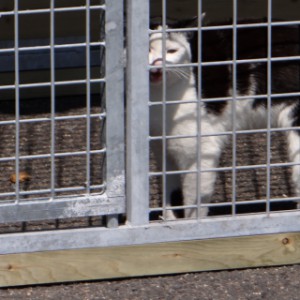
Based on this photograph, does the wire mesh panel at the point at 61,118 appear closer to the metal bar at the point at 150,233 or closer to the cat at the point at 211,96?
the metal bar at the point at 150,233

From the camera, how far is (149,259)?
376 cm

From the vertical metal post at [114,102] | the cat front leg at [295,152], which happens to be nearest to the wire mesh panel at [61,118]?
the vertical metal post at [114,102]

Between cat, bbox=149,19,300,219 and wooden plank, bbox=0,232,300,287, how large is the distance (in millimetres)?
495

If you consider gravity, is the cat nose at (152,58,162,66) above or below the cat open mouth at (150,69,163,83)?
above

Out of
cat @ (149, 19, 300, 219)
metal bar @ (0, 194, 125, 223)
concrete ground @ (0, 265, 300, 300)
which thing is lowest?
concrete ground @ (0, 265, 300, 300)

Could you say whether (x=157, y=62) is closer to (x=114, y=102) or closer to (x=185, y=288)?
(x=114, y=102)

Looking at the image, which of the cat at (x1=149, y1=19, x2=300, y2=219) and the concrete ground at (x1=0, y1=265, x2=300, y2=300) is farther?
the cat at (x1=149, y1=19, x2=300, y2=219)

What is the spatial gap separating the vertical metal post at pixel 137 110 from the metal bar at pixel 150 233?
0.22 ft

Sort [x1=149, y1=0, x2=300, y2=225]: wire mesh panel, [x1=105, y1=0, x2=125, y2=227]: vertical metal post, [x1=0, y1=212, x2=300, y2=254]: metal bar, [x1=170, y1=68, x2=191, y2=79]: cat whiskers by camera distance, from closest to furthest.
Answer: [x1=105, y1=0, x2=125, y2=227]: vertical metal post, [x1=0, y1=212, x2=300, y2=254]: metal bar, [x1=170, y1=68, x2=191, y2=79]: cat whiskers, [x1=149, y1=0, x2=300, y2=225]: wire mesh panel

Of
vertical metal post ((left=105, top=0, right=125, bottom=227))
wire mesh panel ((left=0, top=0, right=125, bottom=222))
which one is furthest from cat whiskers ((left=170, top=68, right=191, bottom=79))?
vertical metal post ((left=105, top=0, right=125, bottom=227))

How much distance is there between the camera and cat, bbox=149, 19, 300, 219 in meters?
4.40

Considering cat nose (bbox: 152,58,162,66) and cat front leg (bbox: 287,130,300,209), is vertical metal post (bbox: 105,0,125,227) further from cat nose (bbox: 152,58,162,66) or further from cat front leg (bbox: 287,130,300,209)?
cat front leg (bbox: 287,130,300,209)

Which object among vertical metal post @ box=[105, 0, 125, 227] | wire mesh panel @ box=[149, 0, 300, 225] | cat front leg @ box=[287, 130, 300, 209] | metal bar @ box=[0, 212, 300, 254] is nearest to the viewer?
vertical metal post @ box=[105, 0, 125, 227]

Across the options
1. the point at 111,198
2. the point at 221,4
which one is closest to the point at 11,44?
the point at 221,4
